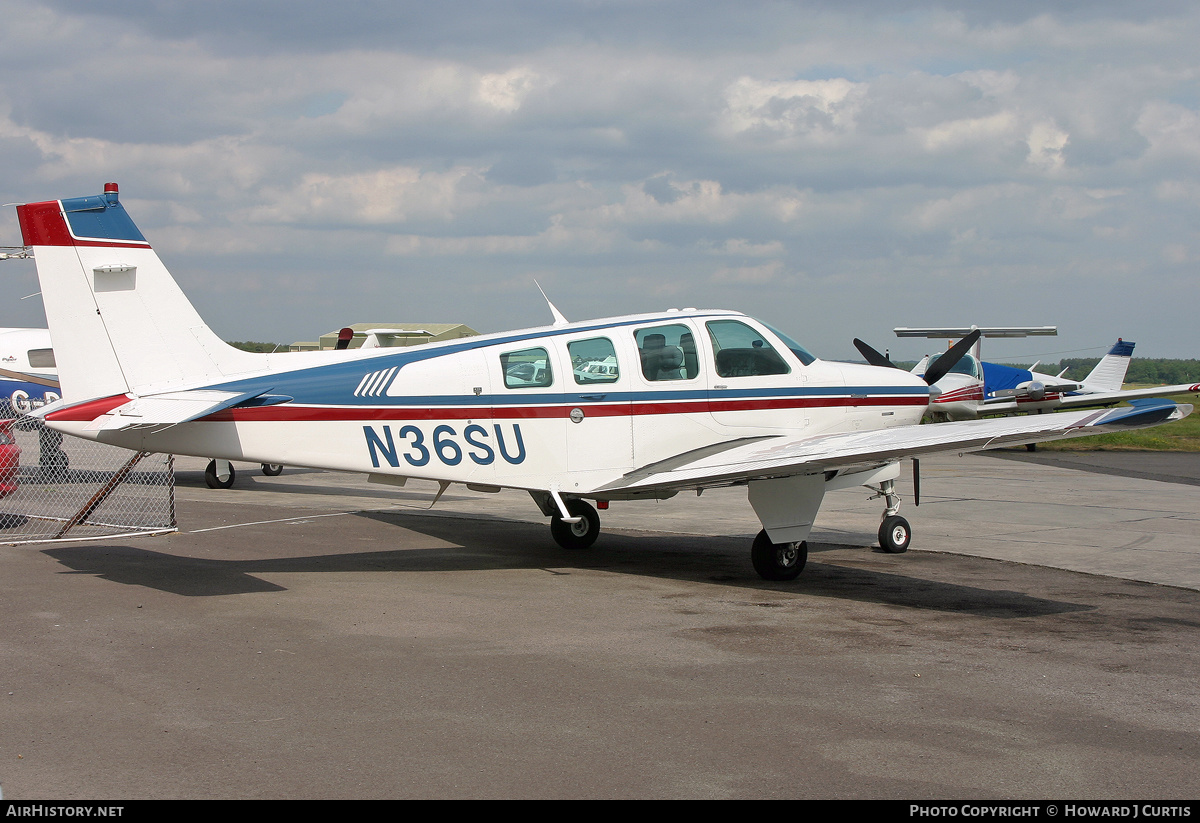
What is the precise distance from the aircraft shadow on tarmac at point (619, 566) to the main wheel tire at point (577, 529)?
143mm

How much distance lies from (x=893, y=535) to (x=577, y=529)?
3717mm

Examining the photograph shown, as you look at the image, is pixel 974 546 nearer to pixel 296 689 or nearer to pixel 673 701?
pixel 673 701

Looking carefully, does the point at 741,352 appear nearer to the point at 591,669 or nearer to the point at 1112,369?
the point at 591,669

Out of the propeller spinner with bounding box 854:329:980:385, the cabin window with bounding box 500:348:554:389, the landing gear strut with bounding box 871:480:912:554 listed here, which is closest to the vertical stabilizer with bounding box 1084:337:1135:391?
the propeller spinner with bounding box 854:329:980:385

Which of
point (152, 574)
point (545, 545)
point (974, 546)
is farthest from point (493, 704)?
point (974, 546)

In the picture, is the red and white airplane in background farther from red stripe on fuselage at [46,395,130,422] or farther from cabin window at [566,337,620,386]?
red stripe on fuselage at [46,395,130,422]

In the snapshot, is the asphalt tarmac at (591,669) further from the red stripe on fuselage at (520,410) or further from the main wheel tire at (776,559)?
the red stripe on fuselage at (520,410)

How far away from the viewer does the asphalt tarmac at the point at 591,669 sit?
442cm

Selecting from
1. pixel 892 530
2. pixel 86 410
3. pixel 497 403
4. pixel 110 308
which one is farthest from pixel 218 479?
pixel 892 530

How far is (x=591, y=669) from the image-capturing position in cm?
620

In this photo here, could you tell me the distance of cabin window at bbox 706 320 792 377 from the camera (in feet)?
32.1

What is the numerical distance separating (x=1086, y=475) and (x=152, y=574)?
20.0 meters

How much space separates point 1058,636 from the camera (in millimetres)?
7270

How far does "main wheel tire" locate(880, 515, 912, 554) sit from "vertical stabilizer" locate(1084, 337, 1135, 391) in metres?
32.0
